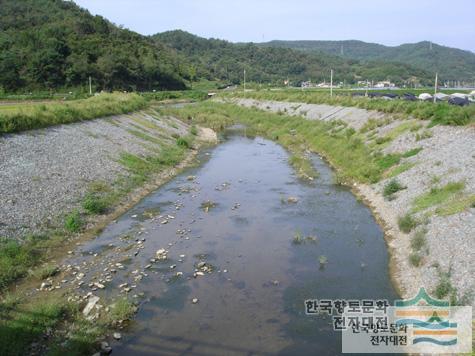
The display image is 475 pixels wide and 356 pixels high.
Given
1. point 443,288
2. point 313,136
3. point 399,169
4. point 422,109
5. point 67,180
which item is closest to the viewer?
point 443,288

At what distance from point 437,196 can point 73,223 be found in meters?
16.6

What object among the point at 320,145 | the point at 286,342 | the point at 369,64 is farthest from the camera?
the point at 369,64

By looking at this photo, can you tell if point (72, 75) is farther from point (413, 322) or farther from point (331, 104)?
point (413, 322)

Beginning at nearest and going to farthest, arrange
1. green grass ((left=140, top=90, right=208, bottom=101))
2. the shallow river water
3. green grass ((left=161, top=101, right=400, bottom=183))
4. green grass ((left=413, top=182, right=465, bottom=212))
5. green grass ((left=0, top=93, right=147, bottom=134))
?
the shallow river water, green grass ((left=413, top=182, right=465, bottom=212)), green grass ((left=0, top=93, right=147, bottom=134)), green grass ((left=161, top=101, right=400, bottom=183)), green grass ((left=140, top=90, right=208, bottom=101))

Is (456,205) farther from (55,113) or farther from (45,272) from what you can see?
(55,113)

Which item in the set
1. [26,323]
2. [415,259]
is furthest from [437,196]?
[26,323]

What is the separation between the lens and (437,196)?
60.9 feet

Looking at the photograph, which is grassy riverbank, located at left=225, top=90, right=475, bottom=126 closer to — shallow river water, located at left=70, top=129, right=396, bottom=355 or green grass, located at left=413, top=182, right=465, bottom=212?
shallow river water, located at left=70, top=129, right=396, bottom=355

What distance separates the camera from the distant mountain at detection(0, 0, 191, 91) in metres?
89.9

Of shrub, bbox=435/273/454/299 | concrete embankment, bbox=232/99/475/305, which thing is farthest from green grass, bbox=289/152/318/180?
shrub, bbox=435/273/454/299

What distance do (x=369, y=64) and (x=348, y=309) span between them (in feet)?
671

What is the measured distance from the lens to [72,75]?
95062 mm

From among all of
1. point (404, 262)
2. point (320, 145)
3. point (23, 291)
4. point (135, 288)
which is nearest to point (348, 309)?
point (404, 262)

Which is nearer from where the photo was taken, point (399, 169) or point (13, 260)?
point (13, 260)
